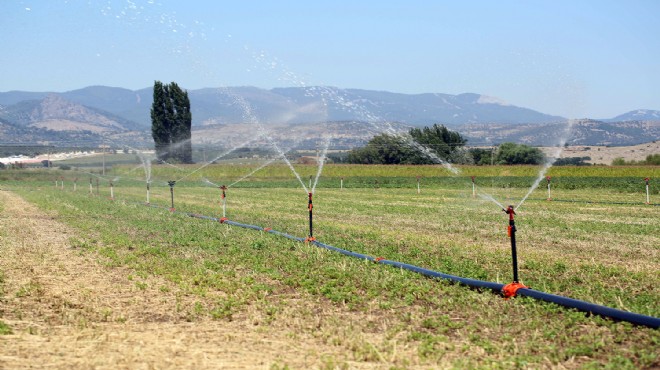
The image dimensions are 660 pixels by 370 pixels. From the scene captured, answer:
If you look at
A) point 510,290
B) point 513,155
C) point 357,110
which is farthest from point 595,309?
point 513,155

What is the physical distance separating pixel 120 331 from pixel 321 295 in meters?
3.09

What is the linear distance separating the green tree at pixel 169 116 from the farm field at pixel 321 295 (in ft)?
215

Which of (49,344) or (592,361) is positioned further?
(49,344)

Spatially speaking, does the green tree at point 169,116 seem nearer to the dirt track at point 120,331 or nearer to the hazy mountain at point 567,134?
the hazy mountain at point 567,134

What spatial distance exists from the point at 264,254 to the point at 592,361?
28.2 ft

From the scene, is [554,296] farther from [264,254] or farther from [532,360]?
[264,254]

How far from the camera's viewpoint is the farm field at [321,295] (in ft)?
24.7

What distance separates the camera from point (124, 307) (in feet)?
32.8

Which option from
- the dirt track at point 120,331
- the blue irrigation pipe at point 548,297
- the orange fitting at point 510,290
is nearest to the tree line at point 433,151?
the blue irrigation pipe at point 548,297

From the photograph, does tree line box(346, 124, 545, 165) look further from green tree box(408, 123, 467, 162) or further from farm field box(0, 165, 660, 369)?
farm field box(0, 165, 660, 369)

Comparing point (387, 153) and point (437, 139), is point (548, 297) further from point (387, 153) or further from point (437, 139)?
point (387, 153)

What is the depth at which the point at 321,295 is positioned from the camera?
34.7 feet

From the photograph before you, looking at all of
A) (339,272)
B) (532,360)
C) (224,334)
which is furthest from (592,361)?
(339,272)

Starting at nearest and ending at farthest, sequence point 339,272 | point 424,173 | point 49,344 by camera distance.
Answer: point 49,344 < point 339,272 < point 424,173
